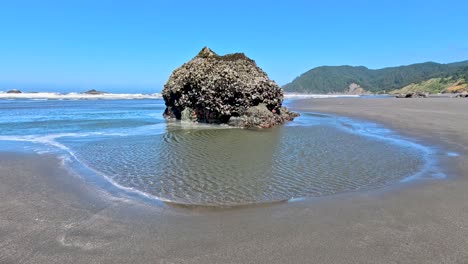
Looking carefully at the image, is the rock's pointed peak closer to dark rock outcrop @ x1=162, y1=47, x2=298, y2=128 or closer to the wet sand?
dark rock outcrop @ x1=162, y1=47, x2=298, y2=128

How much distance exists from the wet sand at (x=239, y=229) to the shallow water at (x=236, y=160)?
74 centimetres

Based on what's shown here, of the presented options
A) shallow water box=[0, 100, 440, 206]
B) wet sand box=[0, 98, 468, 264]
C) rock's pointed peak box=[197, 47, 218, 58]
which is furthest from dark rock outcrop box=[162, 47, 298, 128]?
wet sand box=[0, 98, 468, 264]

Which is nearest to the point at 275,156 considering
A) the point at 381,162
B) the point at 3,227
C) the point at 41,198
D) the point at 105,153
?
the point at 381,162

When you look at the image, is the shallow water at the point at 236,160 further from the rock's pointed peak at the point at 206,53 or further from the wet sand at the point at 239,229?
the rock's pointed peak at the point at 206,53

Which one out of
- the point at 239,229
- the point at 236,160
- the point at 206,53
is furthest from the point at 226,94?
the point at 239,229

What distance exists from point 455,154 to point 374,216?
22.9 ft

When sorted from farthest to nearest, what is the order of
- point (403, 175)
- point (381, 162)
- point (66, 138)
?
1. point (66, 138)
2. point (381, 162)
3. point (403, 175)

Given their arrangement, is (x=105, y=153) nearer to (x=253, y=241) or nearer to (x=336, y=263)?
(x=253, y=241)

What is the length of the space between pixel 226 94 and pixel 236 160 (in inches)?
412

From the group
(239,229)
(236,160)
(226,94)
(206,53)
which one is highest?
(206,53)

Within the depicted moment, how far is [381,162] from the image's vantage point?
9.06 m

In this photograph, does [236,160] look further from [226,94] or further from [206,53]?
[206,53]

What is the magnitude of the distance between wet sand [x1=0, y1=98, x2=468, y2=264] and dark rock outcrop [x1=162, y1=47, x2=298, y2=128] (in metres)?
12.3

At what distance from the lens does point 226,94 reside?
63.2 feet
